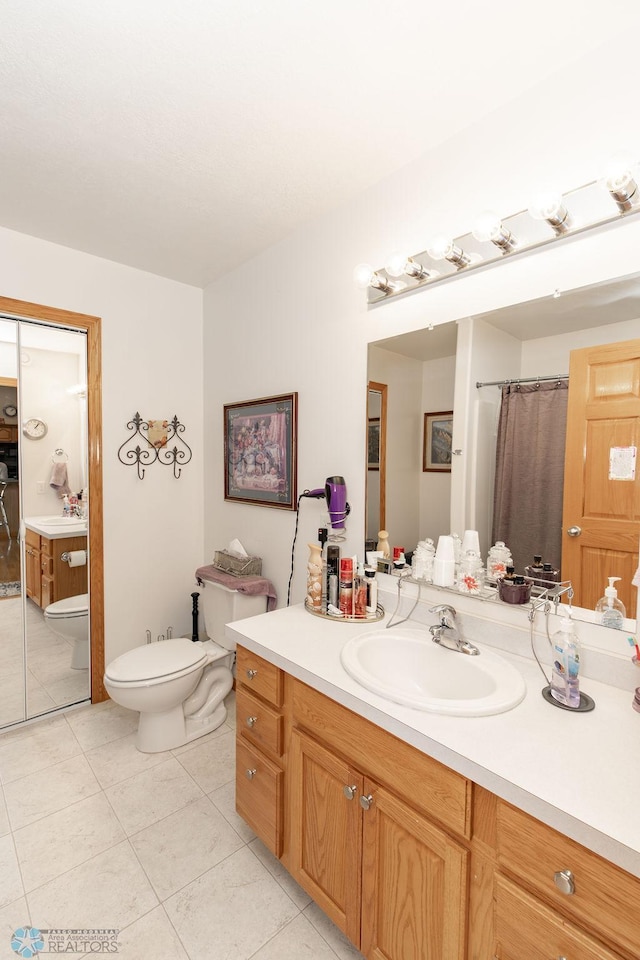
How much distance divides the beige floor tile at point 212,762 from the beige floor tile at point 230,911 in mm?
403

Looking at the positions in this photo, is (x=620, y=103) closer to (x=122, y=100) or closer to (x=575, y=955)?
(x=122, y=100)

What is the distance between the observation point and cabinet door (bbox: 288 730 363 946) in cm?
116

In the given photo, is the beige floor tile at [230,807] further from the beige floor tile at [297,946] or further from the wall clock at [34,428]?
the wall clock at [34,428]

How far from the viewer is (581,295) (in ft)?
4.10

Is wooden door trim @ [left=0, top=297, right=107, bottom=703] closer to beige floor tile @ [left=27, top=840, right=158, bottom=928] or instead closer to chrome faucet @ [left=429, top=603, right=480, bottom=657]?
beige floor tile @ [left=27, top=840, right=158, bottom=928]

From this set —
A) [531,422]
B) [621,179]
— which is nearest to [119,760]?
[531,422]

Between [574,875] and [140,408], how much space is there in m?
2.62

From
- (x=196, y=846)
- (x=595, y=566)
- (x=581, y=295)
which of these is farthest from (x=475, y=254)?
(x=196, y=846)

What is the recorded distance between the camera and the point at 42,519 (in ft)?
7.58

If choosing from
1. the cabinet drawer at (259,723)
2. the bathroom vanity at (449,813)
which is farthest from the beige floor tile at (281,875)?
the cabinet drawer at (259,723)

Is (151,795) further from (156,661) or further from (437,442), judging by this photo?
(437,442)

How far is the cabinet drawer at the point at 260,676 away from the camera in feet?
4.57

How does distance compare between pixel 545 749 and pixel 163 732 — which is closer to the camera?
pixel 545 749

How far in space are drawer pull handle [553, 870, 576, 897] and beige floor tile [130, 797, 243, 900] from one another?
1.27 meters
